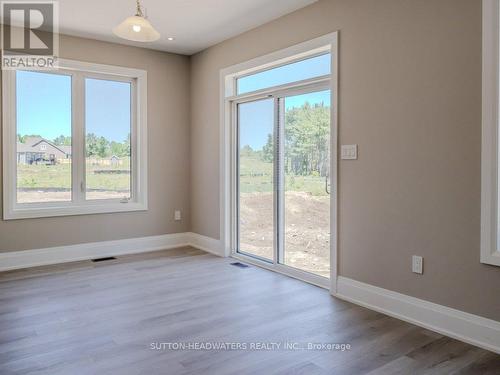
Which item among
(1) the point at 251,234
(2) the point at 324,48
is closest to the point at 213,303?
(1) the point at 251,234

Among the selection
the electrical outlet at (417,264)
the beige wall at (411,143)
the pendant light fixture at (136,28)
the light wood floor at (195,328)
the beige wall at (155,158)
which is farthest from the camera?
the beige wall at (155,158)

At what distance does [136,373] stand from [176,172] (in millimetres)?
3650

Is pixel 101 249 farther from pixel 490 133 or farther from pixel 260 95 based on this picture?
pixel 490 133

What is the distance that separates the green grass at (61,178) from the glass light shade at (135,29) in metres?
2.55

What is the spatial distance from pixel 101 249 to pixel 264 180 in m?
2.24

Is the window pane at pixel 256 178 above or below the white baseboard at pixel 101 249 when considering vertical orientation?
above

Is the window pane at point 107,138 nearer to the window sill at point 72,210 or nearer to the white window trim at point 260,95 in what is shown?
the window sill at point 72,210

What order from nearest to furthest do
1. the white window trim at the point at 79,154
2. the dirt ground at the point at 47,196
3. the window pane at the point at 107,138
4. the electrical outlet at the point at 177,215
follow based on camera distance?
the white window trim at the point at 79,154 → the dirt ground at the point at 47,196 → the window pane at the point at 107,138 → the electrical outlet at the point at 177,215

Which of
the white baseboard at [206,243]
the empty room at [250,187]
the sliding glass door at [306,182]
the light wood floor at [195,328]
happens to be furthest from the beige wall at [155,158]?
the sliding glass door at [306,182]

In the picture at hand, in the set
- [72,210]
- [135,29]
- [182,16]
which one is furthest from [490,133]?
[72,210]

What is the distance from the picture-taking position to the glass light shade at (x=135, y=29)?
277cm

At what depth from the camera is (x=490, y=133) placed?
2.48m

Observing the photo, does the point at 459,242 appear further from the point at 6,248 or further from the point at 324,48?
the point at 6,248

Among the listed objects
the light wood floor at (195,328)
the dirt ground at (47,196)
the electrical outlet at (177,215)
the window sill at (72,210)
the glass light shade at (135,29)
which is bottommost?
the light wood floor at (195,328)
